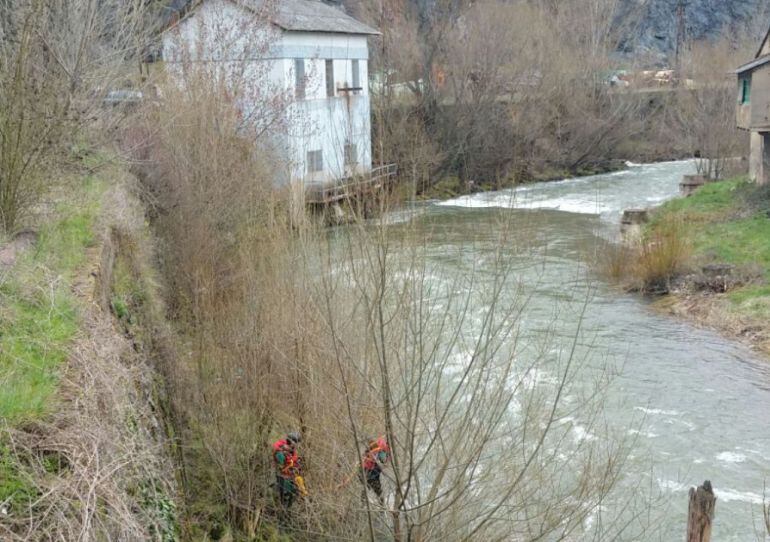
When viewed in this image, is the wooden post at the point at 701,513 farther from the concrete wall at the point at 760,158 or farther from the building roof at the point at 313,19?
the building roof at the point at 313,19

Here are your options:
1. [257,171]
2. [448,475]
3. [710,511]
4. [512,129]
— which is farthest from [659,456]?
[512,129]

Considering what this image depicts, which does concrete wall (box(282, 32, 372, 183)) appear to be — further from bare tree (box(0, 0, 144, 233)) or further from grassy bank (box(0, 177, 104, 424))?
grassy bank (box(0, 177, 104, 424))

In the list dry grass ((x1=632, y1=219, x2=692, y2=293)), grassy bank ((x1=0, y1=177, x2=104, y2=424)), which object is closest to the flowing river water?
dry grass ((x1=632, y1=219, x2=692, y2=293))

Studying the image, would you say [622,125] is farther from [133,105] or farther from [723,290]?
[133,105]

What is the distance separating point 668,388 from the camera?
40.9 feet

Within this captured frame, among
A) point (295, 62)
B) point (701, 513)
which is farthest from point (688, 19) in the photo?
point (701, 513)

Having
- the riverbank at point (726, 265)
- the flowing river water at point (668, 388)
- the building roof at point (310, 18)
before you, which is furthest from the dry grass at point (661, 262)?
the building roof at point (310, 18)

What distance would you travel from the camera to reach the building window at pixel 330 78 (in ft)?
99.7

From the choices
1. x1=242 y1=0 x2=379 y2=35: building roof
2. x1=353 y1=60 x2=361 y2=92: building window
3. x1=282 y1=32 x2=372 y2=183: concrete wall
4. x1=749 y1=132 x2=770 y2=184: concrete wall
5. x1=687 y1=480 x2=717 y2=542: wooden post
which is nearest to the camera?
x1=687 y1=480 x2=717 y2=542: wooden post

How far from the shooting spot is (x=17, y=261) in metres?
6.72

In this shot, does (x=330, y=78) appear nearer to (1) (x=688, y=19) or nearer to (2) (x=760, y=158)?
(2) (x=760, y=158)

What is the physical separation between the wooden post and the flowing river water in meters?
1.03

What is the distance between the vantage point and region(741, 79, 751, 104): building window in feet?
81.3

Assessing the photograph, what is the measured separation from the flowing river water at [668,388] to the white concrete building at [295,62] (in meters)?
4.35
